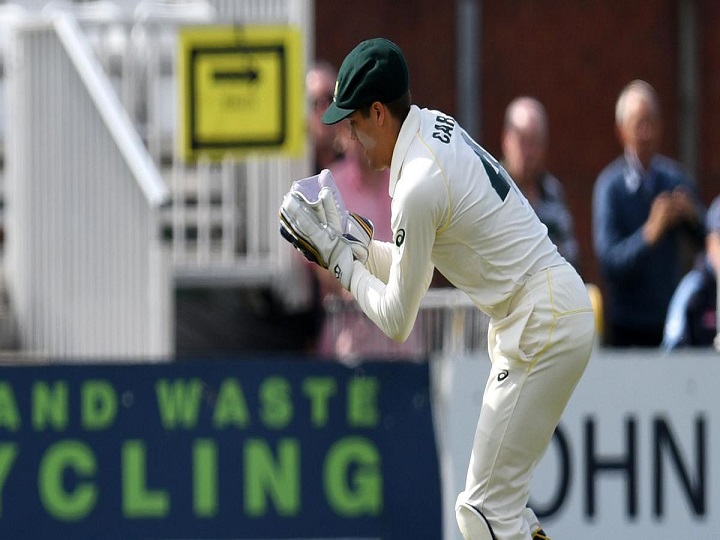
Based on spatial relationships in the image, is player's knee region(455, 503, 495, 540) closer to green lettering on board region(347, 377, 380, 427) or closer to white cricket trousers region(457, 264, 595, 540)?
white cricket trousers region(457, 264, 595, 540)

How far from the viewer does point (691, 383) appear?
7.64 metres

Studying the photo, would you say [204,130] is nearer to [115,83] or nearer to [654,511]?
[115,83]

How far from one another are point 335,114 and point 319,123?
3945mm

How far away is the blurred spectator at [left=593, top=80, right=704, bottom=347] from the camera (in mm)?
8812

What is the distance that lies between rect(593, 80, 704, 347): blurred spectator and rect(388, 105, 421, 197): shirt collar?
3.51 m

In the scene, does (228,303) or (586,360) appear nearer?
(586,360)

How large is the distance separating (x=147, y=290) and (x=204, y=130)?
0.96m

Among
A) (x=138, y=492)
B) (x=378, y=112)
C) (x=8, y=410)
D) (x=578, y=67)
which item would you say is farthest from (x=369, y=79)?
(x=578, y=67)

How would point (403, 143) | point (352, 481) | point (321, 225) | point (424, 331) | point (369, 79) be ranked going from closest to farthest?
point (369, 79) → point (403, 143) → point (321, 225) → point (352, 481) → point (424, 331)

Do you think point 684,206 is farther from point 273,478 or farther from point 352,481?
point 273,478

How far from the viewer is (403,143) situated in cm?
550

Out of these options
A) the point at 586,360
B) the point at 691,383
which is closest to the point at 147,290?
the point at 691,383

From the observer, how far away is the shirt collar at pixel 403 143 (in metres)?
5.49

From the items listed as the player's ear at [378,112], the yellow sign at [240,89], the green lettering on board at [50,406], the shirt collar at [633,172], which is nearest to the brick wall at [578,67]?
the shirt collar at [633,172]
